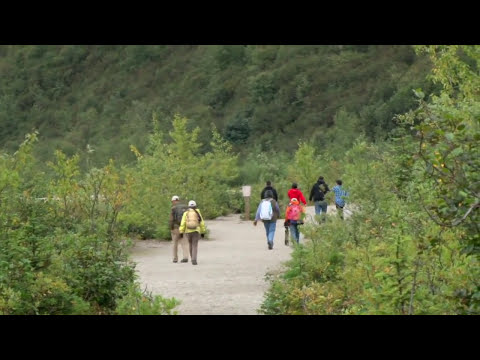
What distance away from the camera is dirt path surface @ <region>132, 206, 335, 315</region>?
1351 cm

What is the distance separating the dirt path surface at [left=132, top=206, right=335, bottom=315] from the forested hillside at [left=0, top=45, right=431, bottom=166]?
27.8 metres

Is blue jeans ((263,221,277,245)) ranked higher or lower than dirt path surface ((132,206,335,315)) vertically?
higher

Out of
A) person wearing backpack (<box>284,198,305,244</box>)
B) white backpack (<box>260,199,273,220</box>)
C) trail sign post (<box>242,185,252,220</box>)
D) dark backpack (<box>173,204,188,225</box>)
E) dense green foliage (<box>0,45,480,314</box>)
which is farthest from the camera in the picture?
trail sign post (<box>242,185,252,220</box>)

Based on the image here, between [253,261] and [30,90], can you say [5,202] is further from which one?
[30,90]

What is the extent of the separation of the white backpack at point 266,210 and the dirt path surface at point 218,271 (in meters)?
0.78

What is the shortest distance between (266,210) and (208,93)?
200 feet

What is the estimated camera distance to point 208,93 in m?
80.6

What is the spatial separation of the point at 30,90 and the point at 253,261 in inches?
3313

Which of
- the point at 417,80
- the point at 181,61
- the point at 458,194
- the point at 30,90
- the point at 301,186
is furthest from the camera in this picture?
the point at 30,90

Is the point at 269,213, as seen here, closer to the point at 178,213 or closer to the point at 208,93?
the point at 178,213

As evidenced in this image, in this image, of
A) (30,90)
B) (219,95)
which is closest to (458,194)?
(219,95)

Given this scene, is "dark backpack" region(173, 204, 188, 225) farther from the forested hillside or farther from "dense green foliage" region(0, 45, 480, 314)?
the forested hillside

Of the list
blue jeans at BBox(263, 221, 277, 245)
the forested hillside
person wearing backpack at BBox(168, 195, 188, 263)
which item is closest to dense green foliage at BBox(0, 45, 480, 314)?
the forested hillside
